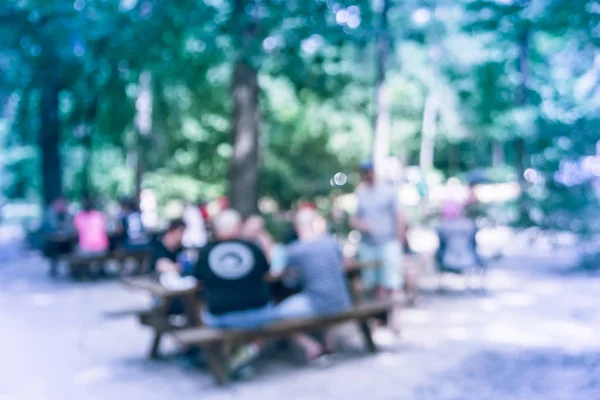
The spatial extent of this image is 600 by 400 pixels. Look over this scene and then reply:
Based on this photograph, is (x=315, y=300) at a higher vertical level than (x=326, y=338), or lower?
higher

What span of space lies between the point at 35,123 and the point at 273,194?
11.4 metres

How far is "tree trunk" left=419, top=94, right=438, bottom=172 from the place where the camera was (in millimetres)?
42169

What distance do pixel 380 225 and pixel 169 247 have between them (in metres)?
2.29

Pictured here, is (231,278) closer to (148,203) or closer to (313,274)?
(313,274)

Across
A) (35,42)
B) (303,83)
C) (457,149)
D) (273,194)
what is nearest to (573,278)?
(303,83)

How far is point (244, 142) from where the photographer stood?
10070 millimetres

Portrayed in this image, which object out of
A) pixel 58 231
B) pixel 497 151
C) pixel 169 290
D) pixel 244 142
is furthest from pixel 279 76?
pixel 497 151

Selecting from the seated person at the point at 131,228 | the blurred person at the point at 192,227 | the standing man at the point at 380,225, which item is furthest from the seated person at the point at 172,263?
the blurred person at the point at 192,227

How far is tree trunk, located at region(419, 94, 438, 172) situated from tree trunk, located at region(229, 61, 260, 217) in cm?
3212

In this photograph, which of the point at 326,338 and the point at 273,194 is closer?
the point at 326,338

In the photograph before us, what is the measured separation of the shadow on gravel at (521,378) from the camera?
205 inches

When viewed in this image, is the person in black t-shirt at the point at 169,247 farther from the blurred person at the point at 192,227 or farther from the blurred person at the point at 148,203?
the blurred person at the point at 148,203

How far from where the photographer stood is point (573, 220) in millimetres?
11219

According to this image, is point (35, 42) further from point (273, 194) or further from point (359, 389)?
point (359, 389)
